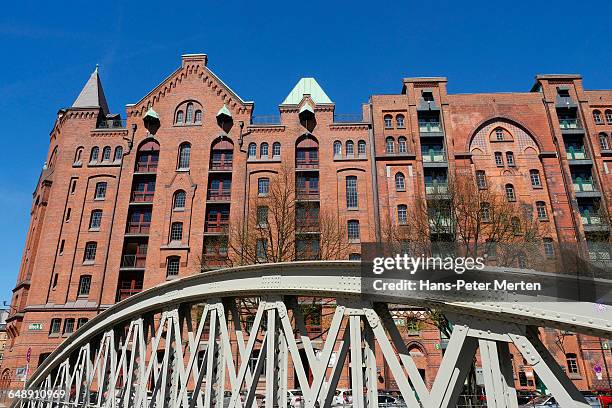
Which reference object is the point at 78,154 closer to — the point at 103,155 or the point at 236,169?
the point at 103,155

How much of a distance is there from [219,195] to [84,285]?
11.5 metres

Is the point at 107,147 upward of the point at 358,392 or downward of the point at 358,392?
upward

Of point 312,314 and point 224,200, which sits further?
point 224,200

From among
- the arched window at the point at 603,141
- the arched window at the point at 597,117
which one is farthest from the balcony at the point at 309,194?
the arched window at the point at 597,117

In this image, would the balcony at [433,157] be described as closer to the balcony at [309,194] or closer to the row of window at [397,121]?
the row of window at [397,121]

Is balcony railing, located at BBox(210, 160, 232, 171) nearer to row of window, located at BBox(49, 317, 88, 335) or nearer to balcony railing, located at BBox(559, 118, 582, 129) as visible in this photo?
row of window, located at BBox(49, 317, 88, 335)

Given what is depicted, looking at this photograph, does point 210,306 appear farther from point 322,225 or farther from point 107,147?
point 107,147

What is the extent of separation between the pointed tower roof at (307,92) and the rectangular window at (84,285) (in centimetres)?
2198

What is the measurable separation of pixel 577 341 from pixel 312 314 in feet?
61.1

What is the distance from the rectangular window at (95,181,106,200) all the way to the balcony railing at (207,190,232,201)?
8351 millimetres

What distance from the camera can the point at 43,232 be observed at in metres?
31.5

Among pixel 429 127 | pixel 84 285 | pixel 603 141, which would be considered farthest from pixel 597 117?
pixel 84 285

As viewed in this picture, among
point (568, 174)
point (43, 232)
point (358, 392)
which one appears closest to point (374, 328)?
point (358, 392)

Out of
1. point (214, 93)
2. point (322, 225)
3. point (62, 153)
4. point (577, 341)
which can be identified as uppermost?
point (214, 93)
